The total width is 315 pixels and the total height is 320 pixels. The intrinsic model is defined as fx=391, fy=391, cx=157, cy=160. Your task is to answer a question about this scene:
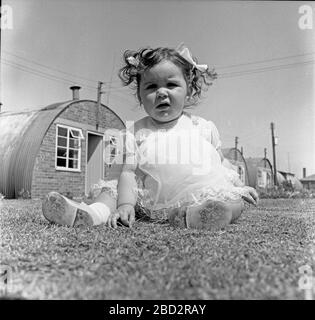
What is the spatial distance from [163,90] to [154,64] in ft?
0.49

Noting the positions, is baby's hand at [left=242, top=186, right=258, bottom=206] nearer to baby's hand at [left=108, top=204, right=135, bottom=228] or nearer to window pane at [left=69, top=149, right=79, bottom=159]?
baby's hand at [left=108, top=204, right=135, bottom=228]

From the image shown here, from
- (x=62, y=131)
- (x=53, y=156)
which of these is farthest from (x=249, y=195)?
(x=62, y=131)

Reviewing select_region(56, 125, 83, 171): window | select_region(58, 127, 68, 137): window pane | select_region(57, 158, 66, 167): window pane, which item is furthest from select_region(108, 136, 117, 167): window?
select_region(57, 158, 66, 167): window pane

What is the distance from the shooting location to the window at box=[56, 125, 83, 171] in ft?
25.6

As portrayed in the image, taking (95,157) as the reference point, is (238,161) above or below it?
above

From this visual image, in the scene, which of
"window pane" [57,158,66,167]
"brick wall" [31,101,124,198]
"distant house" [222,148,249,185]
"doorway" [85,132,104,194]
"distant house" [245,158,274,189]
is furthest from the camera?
"distant house" [245,158,274,189]

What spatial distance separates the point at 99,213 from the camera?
1688 millimetres

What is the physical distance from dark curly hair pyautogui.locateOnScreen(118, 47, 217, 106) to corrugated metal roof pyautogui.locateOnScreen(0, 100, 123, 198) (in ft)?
16.8

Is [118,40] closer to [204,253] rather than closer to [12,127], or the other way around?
[204,253]

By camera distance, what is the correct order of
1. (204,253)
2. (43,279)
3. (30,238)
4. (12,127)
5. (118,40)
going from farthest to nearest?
(12,127) < (118,40) < (30,238) < (204,253) < (43,279)

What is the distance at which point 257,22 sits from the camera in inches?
78.6

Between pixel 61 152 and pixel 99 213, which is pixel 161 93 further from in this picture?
pixel 61 152
